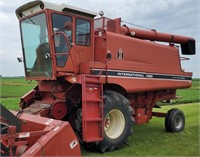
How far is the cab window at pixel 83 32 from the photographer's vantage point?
664 cm

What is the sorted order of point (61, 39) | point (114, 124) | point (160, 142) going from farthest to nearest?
point (160, 142), point (114, 124), point (61, 39)

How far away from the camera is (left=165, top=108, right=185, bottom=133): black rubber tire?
8.45 meters

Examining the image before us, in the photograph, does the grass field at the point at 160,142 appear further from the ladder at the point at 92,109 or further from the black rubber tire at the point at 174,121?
the ladder at the point at 92,109

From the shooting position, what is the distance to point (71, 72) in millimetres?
6555

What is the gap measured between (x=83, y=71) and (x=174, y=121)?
3.55m

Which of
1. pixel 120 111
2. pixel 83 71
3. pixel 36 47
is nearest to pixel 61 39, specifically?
pixel 36 47

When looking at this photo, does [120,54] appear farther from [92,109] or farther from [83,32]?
[92,109]

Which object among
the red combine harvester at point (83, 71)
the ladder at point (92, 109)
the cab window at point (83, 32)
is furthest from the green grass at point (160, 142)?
the cab window at point (83, 32)

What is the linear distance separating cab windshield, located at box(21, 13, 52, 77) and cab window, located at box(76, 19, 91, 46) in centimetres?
74

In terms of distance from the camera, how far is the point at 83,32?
267 inches

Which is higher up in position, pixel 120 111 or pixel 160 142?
pixel 120 111

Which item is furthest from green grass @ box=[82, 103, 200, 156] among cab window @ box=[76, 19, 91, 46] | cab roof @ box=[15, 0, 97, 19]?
cab roof @ box=[15, 0, 97, 19]

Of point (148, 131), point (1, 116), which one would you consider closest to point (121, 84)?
point (148, 131)

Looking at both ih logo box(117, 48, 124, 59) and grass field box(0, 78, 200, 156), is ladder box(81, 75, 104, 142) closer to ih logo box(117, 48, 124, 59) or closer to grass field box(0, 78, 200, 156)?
grass field box(0, 78, 200, 156)
